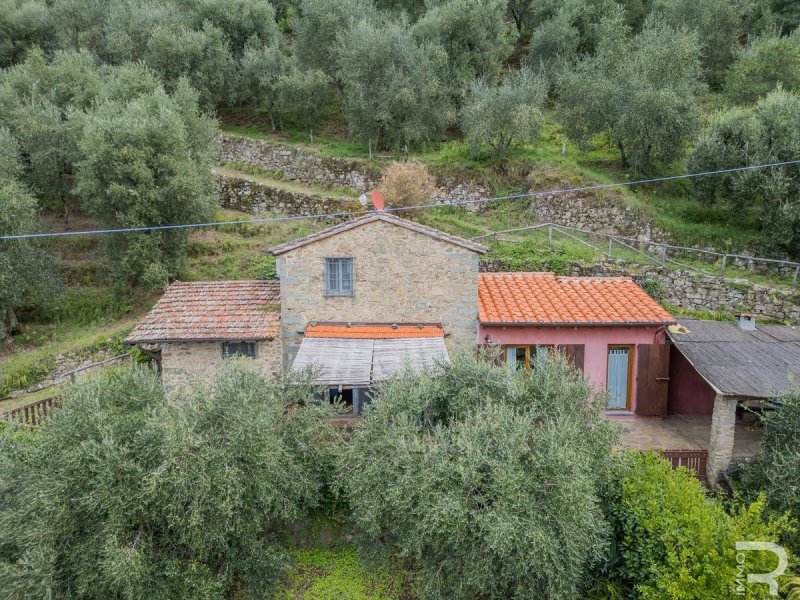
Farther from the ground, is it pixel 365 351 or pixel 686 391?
pixel 365 351

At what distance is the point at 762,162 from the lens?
22188mm

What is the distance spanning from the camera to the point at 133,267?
23.5 m

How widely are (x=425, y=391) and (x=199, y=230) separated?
817 inches

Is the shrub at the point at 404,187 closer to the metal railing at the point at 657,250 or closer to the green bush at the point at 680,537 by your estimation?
the metal railing at the point at 657,250

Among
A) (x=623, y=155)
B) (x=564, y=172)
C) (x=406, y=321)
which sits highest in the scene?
(x=623, y=155)

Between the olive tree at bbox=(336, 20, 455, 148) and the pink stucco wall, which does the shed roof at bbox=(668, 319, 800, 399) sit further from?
the olive tree at bbox=(336, 20, 455, 148)

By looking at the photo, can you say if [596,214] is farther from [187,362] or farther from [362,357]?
[187,362]

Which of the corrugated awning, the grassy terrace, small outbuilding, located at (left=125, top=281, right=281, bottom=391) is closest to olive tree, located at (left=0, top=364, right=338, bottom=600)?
the corrugated awning

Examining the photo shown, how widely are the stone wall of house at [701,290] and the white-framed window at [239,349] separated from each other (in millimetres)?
11447

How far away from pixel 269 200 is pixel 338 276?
1768 centimetres

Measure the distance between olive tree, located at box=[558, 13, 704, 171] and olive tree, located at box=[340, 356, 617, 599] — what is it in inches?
770

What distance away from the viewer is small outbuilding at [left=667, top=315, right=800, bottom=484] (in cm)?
1352

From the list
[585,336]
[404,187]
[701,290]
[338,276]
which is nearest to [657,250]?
[701,290]

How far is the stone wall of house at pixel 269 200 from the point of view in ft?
101
